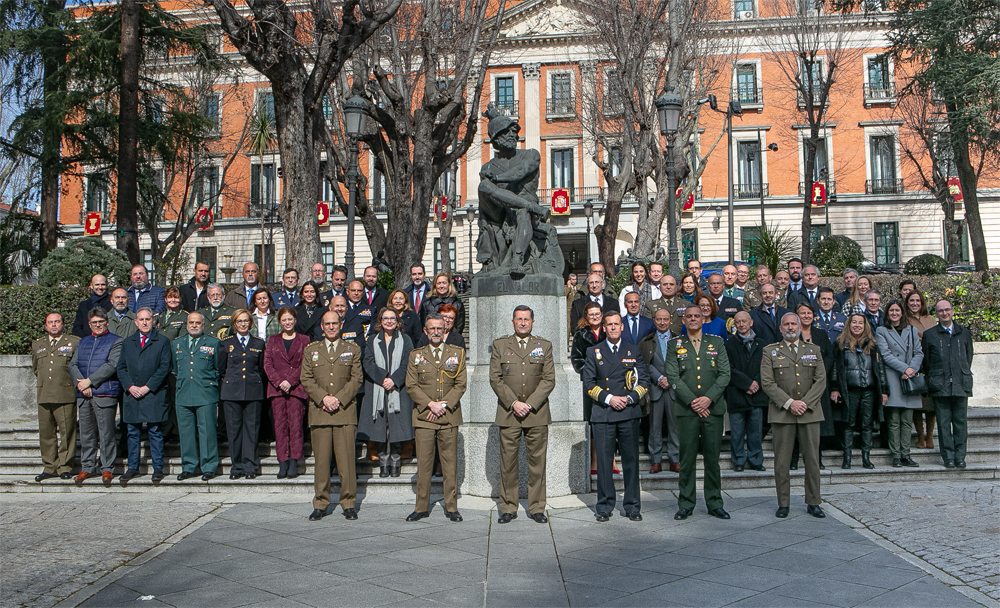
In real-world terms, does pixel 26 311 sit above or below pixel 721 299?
above

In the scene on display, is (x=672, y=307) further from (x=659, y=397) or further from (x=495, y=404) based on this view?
(x=495, y=404)

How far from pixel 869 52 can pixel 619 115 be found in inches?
890

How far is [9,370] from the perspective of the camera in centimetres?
1306

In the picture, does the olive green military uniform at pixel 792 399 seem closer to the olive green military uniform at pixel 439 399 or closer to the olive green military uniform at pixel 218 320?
the olive green military uniform at pixel 439 399

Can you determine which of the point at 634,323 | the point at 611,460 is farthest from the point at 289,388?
the point at 634,323

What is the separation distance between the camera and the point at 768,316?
9922mm

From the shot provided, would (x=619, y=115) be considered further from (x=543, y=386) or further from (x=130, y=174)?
(x=543, y=386)

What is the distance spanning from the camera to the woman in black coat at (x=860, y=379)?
30.6ft

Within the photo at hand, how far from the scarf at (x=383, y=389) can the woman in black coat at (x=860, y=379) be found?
16.7 feet

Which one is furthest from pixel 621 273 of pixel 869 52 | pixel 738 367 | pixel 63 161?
pixel 869 52

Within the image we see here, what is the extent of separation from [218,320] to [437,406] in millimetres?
3936

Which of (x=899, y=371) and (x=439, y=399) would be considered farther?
(x=899, y=371)

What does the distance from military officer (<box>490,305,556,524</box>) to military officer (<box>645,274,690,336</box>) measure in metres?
2.48

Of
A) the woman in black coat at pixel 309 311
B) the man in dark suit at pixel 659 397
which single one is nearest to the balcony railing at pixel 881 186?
the man in dark suit at pixel 659 397
